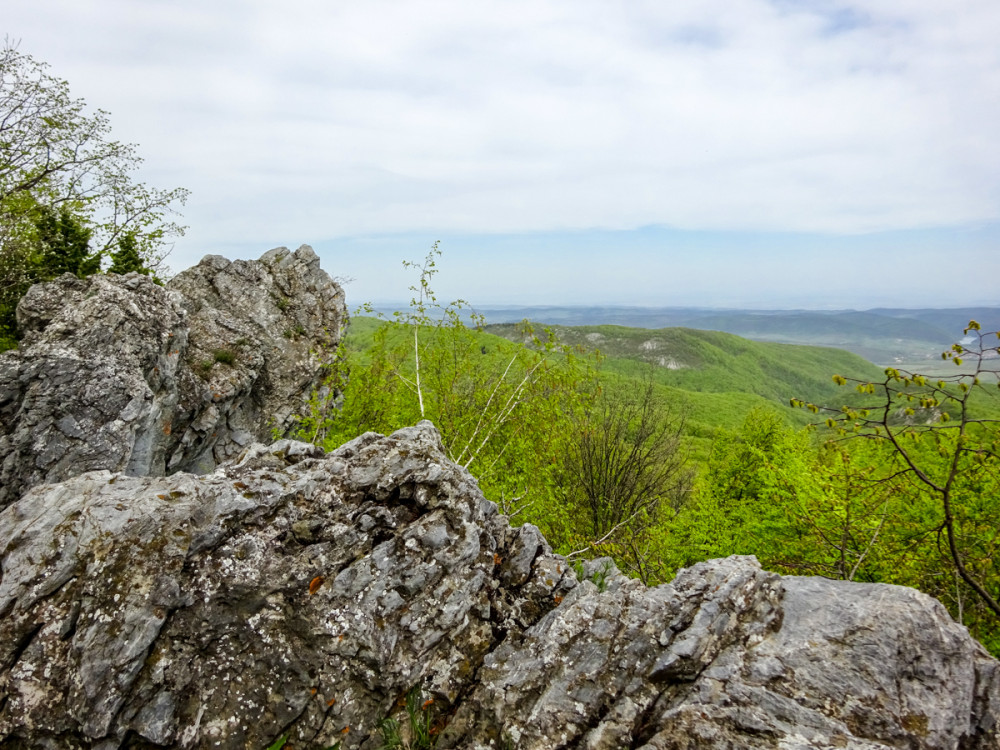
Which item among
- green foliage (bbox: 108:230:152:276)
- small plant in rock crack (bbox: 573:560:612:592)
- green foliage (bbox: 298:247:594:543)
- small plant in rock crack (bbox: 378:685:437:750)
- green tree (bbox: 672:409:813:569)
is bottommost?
green tree (bbox: 672:409:813:569)

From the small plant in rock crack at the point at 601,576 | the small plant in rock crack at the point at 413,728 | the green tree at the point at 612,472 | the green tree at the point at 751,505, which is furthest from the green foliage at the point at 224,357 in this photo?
the green tree at the point at 751,505

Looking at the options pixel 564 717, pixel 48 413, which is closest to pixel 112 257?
pixel 48 413

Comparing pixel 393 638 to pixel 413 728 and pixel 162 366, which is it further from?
pixel 162 366

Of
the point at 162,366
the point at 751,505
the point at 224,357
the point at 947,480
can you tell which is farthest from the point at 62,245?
the point at 751,505

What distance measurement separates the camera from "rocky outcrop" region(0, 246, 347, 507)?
1249 centimetres

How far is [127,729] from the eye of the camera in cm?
612

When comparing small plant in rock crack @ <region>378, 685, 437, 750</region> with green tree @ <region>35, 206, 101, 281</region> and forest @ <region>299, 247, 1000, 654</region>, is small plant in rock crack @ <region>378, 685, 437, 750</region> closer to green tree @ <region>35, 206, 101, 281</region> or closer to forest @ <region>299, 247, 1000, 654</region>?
forest @ <region>299, 247, 1000, 654</region>

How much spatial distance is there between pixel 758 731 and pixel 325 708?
5.17m

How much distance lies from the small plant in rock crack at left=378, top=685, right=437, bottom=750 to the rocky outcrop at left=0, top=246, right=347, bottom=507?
1016cm

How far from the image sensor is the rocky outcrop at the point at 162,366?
1249cm

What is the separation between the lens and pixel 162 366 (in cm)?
1510

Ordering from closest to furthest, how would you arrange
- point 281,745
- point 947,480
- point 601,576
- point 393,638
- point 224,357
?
point 281,745
point 393,638
point 601,576
point 947,480
point 224,357

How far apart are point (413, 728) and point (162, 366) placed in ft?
42.2

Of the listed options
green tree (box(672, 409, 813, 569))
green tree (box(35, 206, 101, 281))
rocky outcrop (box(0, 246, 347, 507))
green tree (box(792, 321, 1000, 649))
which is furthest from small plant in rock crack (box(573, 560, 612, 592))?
green tree (box(35, 206, 101, 281))
